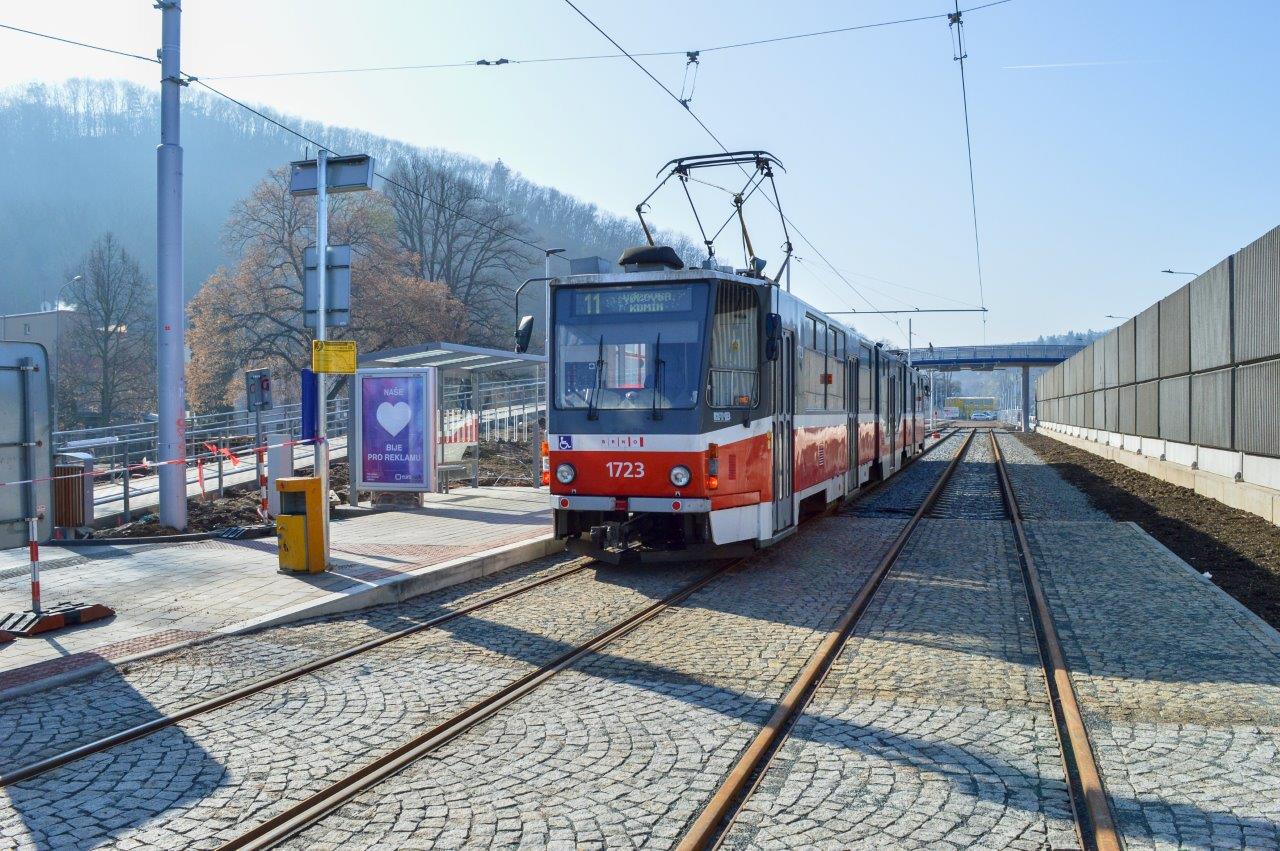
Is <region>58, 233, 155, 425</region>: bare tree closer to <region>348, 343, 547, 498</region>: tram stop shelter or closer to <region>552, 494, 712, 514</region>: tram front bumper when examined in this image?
<region>348, 343, 547, 498</region>: tram stop shelter

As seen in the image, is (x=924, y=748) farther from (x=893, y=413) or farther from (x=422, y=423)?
(x=893, y=413)

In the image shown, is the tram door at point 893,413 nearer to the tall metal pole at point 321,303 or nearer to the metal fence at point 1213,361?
the metal fence at point 1213,361

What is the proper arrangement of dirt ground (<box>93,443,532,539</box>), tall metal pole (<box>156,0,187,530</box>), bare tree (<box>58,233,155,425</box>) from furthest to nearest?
bare tree (<box>58,233,155,425</box>) < dirt ground (<box>93,443,532,539</box>) < tall metal pole (<box>156,0,187,530</box>)

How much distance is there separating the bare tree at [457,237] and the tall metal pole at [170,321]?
110 feet

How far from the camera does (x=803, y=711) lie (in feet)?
18.6

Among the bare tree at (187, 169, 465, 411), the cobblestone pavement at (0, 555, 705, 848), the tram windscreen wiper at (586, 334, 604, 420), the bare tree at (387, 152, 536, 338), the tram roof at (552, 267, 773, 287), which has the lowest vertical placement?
the cobblestone pavement at (0, 555, 705, 848)

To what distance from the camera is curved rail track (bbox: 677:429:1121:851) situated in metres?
4.04

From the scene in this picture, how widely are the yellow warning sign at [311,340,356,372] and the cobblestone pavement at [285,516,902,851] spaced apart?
414cm

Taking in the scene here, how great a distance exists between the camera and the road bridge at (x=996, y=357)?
94.8 meters

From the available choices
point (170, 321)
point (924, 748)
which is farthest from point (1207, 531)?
point (170, 321)

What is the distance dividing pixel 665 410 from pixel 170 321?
686 centimetres

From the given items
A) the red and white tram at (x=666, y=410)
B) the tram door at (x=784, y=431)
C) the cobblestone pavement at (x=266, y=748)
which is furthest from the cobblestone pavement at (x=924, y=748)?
the tram door at (x=784, y=431)

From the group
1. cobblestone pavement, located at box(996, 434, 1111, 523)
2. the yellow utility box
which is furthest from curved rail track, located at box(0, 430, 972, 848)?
cobblestone pavement, located at box(996, 434, 1111, 523)

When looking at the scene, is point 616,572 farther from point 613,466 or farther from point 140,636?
point 140,636
